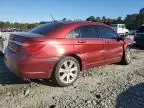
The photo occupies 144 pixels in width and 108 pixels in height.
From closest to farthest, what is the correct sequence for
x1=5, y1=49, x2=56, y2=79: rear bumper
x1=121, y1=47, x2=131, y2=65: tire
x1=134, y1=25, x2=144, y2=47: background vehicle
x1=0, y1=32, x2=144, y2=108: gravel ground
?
1. x1=0, y1=32, x2=144, y2=108: gravel ground
2. x1=5, y1=49, x2=56, y2=79: rear bumper
3. x1=121, y1=47, x2=131, y2=65: tire
4. x1=134, y1=25, x2=144, y2=47: background vehicle

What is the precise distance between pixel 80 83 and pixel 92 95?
0.93 meters

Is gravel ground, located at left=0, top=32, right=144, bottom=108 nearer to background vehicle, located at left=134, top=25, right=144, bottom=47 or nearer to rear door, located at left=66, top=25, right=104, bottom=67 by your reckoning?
rear door, located at left=66, top=25, right=104, bottom=67

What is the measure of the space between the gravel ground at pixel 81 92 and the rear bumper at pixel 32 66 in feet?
1.22

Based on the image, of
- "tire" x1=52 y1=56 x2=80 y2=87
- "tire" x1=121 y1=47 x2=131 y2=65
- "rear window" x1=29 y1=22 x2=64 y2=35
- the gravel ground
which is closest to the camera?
the gravel ground

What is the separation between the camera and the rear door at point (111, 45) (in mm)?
7130

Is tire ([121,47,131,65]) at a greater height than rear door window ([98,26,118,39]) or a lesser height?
lesser

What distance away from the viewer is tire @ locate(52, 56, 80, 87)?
18.7ft

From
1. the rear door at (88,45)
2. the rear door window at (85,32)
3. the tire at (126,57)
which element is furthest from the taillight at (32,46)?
the tire at (126,57)

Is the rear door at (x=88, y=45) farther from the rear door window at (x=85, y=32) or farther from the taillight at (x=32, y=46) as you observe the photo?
the taillight at (x=32, y=46)

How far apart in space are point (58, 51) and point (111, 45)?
90.8 inches

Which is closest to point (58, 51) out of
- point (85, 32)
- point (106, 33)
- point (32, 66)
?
point (32, 66)

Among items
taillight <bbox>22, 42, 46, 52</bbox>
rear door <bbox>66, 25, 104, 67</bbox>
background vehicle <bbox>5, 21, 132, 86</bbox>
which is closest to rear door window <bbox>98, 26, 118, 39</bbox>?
background vehicle <bbox>5, 21, 132, 86</bbox>

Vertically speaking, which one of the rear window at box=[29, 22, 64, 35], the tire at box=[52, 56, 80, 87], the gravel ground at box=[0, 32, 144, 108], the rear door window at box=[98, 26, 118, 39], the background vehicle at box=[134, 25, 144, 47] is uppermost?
the rear window at box=[29, 22, 64, 35]

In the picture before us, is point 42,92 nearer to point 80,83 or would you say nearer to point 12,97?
point 12,97
